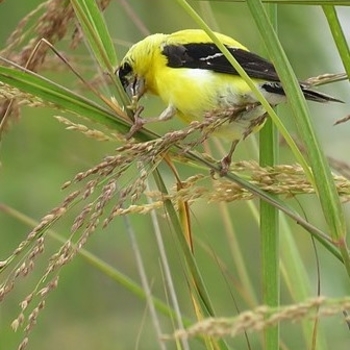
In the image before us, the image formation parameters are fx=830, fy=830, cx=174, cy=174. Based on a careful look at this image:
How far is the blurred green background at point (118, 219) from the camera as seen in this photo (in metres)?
2.49

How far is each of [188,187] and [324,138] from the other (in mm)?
1631

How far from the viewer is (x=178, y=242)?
118 cm

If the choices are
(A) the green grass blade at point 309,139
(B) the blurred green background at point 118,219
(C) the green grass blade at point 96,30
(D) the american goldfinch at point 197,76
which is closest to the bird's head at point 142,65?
(D) the american goldfinch at point 197,76

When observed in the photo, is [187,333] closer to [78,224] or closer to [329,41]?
[78,224]

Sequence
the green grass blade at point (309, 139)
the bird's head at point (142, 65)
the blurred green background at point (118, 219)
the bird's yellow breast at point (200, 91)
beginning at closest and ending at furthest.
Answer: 1. the green grass blade at point (309, 139)
2. the bird's yellow breast at point (200, 91)
3. the bird's head at point (142, 65)
4. the blurred green background at point (118, 219)

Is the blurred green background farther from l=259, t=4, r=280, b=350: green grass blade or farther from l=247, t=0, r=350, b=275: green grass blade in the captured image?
l=247, t=0, r=350, b=275: green grass blade

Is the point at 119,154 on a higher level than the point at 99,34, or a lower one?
lower

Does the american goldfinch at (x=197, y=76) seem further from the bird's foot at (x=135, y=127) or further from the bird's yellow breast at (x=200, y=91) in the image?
the bird's foot at (x=135, y=127)

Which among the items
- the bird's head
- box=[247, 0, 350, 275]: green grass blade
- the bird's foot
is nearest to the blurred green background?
the bird's head

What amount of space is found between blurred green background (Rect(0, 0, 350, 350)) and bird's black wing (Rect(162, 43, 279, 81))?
1.45 feet

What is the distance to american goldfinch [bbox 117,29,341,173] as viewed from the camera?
1.68m

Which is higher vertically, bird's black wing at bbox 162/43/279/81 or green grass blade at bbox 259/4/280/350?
bird's black wing at bbox 162/43/279/81

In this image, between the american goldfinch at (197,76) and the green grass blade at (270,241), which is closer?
the green grass blade at (270,241)

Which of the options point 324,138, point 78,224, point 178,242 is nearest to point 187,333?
point 78,224
